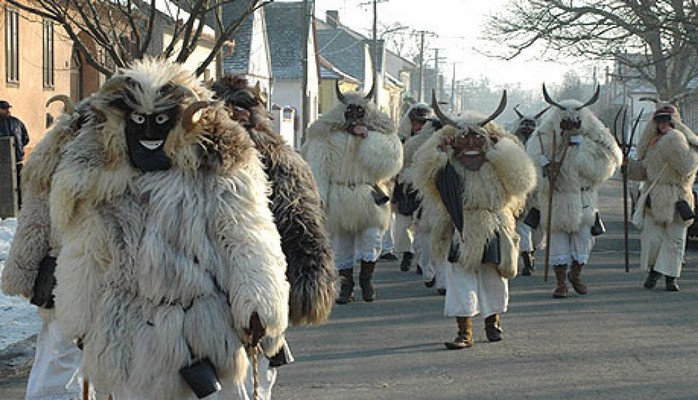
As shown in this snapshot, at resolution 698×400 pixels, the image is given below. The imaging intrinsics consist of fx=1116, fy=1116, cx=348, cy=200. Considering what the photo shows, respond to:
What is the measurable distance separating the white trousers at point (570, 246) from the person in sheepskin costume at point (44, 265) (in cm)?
697

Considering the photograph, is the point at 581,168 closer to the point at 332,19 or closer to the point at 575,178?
the point at 575,178

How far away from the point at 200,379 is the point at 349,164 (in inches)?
284

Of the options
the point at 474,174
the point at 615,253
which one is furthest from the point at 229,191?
the point at 615,253

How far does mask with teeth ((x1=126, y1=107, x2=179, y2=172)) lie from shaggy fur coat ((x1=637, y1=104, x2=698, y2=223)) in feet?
28.6

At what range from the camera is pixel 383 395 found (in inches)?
299

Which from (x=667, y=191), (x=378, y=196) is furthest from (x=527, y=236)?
(x=378, y=196)

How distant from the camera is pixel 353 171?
11945 mm

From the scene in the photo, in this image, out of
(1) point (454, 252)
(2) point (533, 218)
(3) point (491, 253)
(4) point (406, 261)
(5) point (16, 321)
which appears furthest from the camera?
(4) point (406, 261)

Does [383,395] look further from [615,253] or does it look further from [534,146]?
[615,253]

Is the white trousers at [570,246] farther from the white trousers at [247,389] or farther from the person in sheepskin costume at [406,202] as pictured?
the white trousers at [247,389]

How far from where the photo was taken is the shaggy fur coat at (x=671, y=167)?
12500 mm

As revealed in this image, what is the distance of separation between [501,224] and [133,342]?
5.08 meters

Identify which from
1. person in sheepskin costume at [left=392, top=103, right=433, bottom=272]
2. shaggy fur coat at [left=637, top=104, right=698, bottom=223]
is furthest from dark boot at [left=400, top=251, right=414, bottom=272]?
shaggy fur coat at [left=637, top=104, right=698, bottom=223]

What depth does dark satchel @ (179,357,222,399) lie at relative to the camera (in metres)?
4.82
